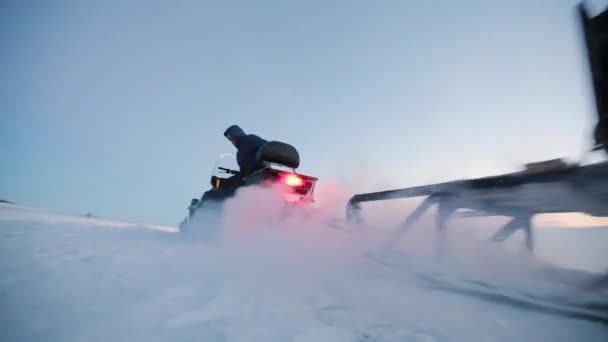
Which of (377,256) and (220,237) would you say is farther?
(220,237)

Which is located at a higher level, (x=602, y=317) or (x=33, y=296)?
(x=602, y=317)

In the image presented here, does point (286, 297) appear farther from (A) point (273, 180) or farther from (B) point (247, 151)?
(B) point (247, 151)

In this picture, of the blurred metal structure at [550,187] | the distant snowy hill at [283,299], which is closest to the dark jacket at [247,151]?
the distant snowy hill at [283,299]

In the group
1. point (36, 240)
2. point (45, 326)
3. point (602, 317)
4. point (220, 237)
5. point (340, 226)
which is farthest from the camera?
point (220, 237)

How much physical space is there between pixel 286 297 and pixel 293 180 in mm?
3319

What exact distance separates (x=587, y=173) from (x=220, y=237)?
510cm

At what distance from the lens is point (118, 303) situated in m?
1.70

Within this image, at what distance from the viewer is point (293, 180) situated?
523cm

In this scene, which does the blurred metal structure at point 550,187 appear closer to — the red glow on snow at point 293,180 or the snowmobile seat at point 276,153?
the red glow on snow at point 293,180

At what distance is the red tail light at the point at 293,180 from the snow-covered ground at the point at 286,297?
2058 millimetres

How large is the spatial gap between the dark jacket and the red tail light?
1.39 meters

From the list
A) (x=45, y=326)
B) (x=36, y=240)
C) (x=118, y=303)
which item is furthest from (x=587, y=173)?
(x=36, y=240)

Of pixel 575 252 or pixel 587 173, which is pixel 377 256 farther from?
pixel 575 252

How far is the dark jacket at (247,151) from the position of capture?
256 inches
